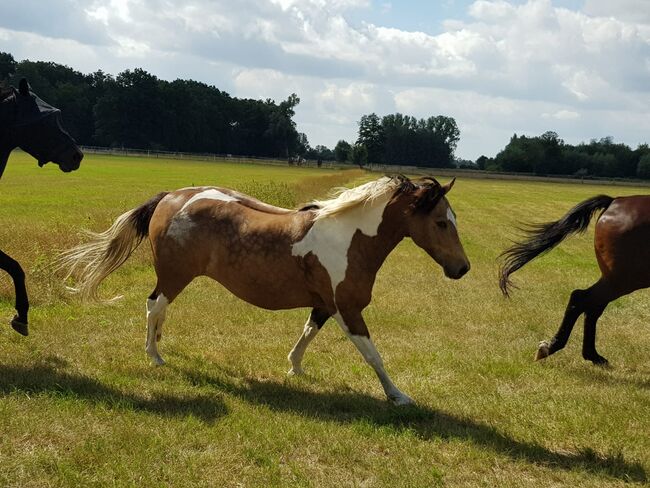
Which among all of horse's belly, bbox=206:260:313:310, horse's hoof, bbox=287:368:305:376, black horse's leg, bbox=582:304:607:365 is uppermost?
horse's belly, bbox=206:260:313:310

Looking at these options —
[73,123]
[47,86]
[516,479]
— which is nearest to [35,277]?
[516,479]

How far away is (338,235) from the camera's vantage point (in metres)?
5.58

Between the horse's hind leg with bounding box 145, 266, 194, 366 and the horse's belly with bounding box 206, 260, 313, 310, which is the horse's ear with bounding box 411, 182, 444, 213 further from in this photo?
the horse's hind leg with bounding box 145, 266, 194, 366

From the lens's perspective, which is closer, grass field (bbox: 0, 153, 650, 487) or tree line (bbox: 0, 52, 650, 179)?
grass field (bbox: 0, 153, 650, 487)

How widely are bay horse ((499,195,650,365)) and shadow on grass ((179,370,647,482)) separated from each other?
2466 mm

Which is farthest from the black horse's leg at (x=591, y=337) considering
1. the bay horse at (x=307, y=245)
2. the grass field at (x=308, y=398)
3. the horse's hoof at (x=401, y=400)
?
the horse's hoof at (x=401, y=400)

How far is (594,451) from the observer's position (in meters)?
4.68

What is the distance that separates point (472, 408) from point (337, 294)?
5.21ft

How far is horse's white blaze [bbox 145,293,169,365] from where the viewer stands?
20.6 feet

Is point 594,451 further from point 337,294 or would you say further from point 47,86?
point 47,86

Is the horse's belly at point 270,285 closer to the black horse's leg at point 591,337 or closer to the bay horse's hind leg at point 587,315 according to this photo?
the bay horse's hind leg at point 587,315

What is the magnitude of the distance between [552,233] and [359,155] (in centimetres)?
10142

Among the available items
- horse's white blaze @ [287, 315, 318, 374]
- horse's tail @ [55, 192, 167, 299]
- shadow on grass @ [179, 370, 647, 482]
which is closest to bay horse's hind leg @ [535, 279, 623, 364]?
shadow on grass @ [179, 370, 647, 482]

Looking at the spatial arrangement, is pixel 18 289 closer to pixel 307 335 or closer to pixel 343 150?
pixel 307 335
